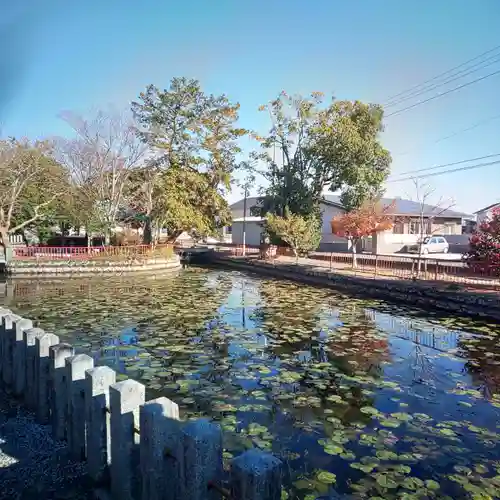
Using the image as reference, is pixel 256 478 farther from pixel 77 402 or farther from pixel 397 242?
pixel 397 242

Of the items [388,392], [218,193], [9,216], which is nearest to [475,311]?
[388,392]

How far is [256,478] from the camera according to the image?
2.06 metres

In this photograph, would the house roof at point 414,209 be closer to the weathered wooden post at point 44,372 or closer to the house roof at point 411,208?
the house roof at point 411,208

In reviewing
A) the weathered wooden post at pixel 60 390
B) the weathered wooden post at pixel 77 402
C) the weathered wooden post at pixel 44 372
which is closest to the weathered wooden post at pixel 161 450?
the weathered wooden post at pixel 77 402

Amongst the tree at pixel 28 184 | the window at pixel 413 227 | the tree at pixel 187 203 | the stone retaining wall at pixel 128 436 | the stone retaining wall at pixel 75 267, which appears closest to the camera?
the stone retaining wall at pixel 128 436

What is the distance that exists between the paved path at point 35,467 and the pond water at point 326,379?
4.99ft

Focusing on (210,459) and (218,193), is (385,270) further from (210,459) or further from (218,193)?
(210,459)

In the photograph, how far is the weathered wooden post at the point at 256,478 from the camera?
6.77ft

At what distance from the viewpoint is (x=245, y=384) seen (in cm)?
621

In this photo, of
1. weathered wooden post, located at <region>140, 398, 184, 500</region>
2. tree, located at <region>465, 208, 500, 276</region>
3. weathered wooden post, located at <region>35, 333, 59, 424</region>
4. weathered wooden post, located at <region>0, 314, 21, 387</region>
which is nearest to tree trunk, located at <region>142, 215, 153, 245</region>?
tree, located at <region>465, 208, 500, 276</region>

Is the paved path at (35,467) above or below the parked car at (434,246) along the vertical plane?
below

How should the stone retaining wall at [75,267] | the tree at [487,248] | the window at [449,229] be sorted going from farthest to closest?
the window at [449,229]
the stone retaining wall at [75,267]
the tree at [487,248]

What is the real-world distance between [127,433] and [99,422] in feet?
1.35

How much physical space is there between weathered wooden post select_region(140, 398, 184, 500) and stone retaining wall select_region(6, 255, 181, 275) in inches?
783
